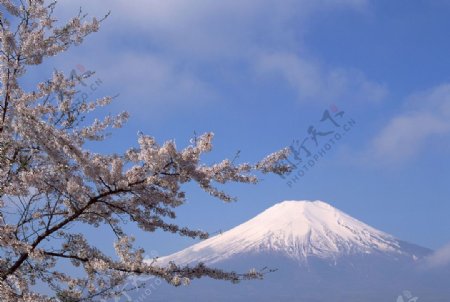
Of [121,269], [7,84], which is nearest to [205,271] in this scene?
[121,269]

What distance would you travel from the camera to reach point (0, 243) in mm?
6211

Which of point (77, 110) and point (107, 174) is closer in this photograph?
point (107, 174)

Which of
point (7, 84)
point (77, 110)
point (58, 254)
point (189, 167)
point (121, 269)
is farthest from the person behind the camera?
point (77, 110)

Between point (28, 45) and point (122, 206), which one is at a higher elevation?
point (28, 45)

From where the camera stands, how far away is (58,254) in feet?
22.1

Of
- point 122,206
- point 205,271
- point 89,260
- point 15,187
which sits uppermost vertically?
point 15,187

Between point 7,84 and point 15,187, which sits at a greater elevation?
point 7,84

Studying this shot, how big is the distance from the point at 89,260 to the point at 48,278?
4.05 ft

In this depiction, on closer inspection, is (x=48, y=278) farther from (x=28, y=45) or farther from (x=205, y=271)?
(x=28, y=45)

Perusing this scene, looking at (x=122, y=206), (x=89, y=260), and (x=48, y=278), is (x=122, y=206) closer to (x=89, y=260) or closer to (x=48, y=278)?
(x=89, y=260)

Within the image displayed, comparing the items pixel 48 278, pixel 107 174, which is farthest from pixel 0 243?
pixel 107 174

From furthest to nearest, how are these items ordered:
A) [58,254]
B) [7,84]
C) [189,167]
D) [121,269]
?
[7,84] → [58,254] → [121,269] → [189,167]

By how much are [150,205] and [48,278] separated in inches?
77.8

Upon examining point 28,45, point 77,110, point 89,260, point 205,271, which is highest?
point 28,45
